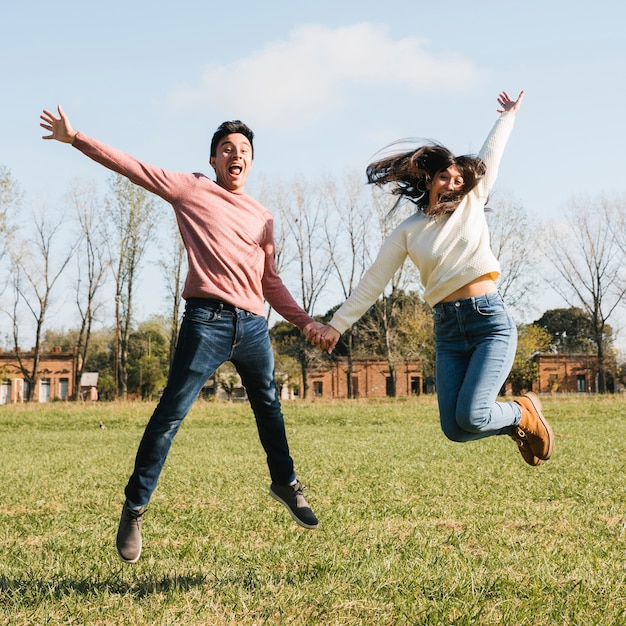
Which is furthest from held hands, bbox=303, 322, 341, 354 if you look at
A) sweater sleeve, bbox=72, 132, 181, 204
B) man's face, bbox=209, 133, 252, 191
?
sweater sleeve, bbox=72, 132, 181, 204

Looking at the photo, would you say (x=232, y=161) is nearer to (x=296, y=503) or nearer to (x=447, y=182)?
(x=447, y=182)

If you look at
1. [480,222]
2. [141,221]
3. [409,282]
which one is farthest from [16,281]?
[480,222]

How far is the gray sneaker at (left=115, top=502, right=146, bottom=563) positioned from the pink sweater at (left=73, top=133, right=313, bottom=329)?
1242 mm

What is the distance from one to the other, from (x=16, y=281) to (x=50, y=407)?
16.8 m

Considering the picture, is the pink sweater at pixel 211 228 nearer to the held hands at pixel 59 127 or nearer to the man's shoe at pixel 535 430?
the held hands at pixel 59 127

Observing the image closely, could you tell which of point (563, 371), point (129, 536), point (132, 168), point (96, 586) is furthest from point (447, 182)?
point (563, 371)

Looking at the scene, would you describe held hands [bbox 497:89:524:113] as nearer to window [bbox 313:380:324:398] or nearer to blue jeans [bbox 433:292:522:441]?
blue jeans [bbox 433:292:522:441]

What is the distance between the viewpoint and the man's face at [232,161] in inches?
169

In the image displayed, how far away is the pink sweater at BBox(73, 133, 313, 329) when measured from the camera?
4.08 metres

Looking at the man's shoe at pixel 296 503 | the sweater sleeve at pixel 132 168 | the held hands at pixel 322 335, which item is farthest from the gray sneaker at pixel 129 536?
the sweater sleeve at pixel 132 168

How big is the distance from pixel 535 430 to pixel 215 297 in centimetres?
230

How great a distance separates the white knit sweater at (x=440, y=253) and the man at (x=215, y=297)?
24.0 inches

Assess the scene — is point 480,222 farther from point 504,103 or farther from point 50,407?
point 50,407

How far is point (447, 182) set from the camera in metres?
4.64
